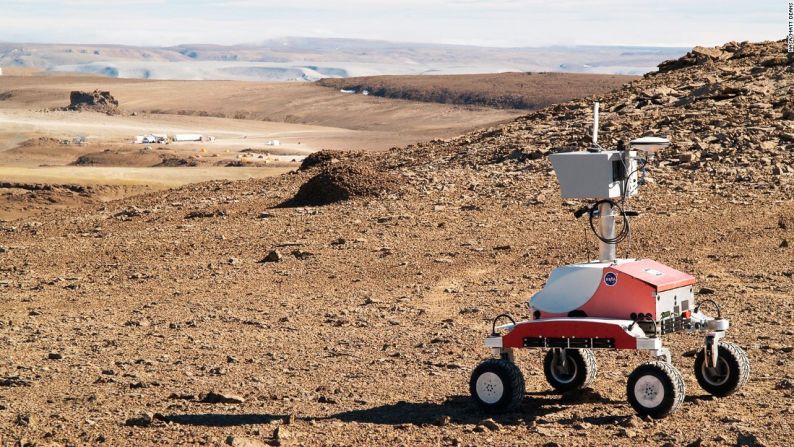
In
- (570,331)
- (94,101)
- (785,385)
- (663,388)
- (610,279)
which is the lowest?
(94,101)

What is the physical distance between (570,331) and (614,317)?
0.30 metres

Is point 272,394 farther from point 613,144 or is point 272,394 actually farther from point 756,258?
point 613,144

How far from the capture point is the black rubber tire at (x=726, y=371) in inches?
327

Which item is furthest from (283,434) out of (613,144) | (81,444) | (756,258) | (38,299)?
(613,144)

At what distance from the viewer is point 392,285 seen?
1453cm

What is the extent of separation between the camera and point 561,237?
1684 centimetres

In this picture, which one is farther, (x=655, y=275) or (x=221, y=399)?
(x=221, y=399)

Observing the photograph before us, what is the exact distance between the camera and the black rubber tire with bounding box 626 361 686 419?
25.4 feet

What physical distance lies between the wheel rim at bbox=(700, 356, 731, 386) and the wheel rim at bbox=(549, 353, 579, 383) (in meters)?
0.89

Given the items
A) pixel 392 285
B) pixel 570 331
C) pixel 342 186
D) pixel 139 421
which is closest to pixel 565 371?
pixel 570 331

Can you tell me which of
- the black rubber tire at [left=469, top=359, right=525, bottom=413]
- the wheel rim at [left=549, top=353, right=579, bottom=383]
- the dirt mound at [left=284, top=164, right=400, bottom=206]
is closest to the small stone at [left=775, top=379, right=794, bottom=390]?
the wheel rim at [left=549, top=353, right=579, bottom=383]

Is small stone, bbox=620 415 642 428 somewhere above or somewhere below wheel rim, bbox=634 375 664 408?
below

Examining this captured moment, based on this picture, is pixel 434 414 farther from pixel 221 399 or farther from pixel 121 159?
pixel 121 159

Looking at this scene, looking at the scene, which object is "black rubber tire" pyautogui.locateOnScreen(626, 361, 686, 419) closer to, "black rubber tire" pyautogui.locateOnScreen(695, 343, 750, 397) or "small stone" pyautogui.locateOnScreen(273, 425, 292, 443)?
"black rubber tire" pyautogui.locateOnScreen(695, 343, 750, 397)
